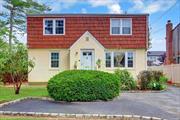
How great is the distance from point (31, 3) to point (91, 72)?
3009 centimetres

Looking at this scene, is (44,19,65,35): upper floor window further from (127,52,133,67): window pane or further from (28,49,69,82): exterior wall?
(127,52,133,67): window pane

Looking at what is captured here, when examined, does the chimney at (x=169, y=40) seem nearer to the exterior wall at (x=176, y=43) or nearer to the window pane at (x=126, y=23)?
the exterior wall at (x=176, y=43)

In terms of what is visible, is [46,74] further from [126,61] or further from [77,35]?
[126,61]

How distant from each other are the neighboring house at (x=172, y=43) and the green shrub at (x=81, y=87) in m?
31.5

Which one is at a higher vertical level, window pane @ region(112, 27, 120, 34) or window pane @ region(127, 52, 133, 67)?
window pane @ region(112, 27, 120, 34)

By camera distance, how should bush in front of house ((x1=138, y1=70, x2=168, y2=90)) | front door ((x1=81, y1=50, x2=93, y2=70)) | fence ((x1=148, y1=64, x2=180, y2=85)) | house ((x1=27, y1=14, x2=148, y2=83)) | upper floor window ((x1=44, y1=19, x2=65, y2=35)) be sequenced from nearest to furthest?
1. bush in front of house ((x1=138, y1=70, x2=168, y2=90))
2. front door ((x1=81, y1=50, x2=93, y2=70))
3. house ((x1=27, y1=14, x2=148, y2=83))
4. upper floor window ((x1=44, y1=19, x2=65, y2=35))
5. fence ((x1=148, y1=64, x2=180, y2=85))

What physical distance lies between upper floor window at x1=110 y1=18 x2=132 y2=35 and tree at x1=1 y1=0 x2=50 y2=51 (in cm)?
1612

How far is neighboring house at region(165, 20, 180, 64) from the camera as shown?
48688mm

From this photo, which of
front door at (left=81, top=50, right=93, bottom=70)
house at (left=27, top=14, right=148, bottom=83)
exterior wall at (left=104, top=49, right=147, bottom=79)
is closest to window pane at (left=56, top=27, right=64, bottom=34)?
→ house at (left=27, top=14, right=148, bottom=83)

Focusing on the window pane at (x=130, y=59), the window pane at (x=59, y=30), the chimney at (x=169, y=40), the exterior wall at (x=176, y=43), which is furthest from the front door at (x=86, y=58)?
the chimney at (x=169, y=40)

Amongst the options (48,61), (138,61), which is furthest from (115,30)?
(48,61)

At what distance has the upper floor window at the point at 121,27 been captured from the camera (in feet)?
109

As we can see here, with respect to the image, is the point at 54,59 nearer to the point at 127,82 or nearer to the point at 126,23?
the point at 126,23

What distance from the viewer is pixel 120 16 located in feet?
109
